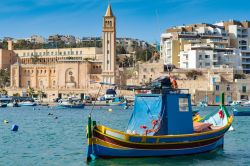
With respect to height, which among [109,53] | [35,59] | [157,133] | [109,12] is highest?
[109,12]

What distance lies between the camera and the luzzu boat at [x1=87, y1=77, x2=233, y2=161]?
21453 mm

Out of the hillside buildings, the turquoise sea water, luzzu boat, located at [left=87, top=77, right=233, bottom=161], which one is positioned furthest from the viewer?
the hillside buildings

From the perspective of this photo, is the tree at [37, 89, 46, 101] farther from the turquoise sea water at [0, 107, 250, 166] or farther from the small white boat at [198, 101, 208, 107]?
the turquoise sea water at [0, 107, 250, 166]

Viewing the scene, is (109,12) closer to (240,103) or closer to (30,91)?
(30,91)

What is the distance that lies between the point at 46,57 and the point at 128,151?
10631 centimetres

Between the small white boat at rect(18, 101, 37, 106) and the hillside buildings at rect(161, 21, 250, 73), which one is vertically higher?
the hillside buildings at rect(161, 21, 250, 73)

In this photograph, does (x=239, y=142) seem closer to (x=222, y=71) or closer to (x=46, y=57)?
(x=222, y=71)

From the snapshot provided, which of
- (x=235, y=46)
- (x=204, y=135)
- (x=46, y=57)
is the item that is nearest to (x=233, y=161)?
(x=204, y=135)

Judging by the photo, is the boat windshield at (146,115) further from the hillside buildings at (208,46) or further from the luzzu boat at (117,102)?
the hillside buildings at (208,46)

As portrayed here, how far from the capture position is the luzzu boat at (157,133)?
70.4 feet

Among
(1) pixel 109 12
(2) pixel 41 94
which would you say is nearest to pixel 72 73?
(2) pixel 41 94

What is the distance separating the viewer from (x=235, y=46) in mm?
100750

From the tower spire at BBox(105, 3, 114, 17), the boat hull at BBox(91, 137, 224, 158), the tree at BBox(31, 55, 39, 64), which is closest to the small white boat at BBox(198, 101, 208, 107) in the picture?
the tower spire at BBox(105, 3, 114, 17)

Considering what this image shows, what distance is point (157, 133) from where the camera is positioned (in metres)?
22.9
